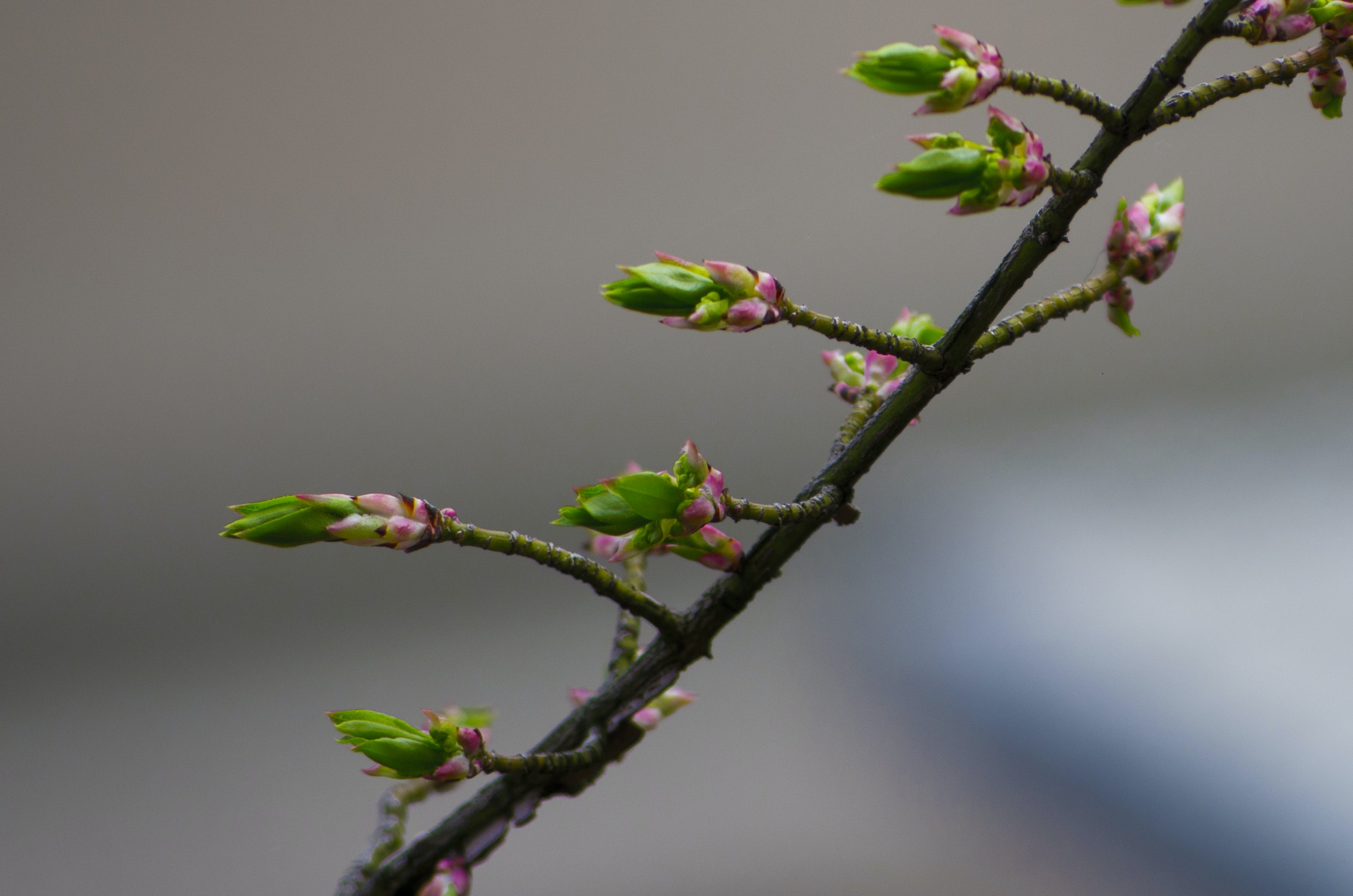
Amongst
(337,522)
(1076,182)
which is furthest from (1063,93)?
(337,522)

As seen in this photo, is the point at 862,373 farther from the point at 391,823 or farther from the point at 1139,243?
the point at 391,823

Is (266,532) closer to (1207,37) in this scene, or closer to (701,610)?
(701,610)

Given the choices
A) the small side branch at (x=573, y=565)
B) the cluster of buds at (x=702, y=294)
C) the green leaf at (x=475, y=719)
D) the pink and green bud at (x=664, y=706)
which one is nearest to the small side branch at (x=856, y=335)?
the cluster of buds at (x=702, y=294)

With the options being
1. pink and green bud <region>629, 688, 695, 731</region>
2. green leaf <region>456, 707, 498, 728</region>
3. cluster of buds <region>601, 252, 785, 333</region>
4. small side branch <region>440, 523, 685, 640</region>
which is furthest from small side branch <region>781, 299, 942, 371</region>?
green leaf <region>456, 707, 498, 728</region>

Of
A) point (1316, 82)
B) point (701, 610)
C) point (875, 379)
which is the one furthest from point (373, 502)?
point (1316, 82)

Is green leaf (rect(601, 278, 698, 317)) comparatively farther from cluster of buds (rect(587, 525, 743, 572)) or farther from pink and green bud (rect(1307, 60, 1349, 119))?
pink and green bud (rect(1307, 60, 1349, 119))

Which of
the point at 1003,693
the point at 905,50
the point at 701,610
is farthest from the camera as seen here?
the point at 1003,693

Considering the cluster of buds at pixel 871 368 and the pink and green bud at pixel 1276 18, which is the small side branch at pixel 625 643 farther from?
the pink and green bud at pixel 1276 18
